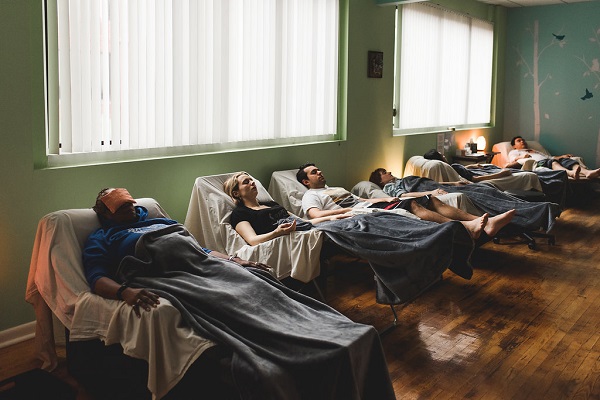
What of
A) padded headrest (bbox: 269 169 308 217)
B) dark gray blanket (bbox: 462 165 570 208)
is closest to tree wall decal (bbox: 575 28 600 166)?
dark gray blanket (bbox: 462 165 570 208)

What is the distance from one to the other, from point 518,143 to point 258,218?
5.59 meters

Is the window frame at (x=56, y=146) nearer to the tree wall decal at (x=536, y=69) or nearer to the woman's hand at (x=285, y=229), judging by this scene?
the woman's hand at (x=285, y=229)

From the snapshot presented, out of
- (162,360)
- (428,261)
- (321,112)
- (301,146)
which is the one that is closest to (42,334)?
(162,360)

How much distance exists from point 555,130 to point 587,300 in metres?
5.20

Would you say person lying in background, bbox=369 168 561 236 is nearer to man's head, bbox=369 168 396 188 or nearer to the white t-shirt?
man's head, bbox=369 168 396 188

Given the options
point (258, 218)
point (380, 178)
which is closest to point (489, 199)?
point (380, 178)

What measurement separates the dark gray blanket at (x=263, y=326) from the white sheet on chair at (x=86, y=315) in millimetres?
102

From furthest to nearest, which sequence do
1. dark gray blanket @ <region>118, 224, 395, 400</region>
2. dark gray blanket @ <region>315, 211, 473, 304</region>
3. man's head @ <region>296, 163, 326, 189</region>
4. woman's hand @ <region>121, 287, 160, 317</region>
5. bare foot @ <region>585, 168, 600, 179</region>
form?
bare foot @ <region>585, 168, 600, 179</region>
man's head @ <region>296, 163, 326, 189</region>
dark gray blanket @ <region>315, 211, 473, 304</region>
woman's hand @ <region>121, 287, 160, 317</region>
dark gray blanket @ <region>118, 224, 395, 400</region>

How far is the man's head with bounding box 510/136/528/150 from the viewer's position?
8.61m

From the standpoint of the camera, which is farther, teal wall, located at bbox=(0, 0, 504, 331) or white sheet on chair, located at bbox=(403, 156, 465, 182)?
white sheet on chair, located at bbox=(403, 156, 465, 182)

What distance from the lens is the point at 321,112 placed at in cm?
576

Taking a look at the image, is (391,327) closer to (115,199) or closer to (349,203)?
(349,203)

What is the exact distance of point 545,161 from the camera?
809 centimetres

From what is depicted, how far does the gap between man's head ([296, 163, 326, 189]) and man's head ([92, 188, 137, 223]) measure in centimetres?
199
